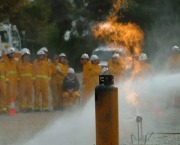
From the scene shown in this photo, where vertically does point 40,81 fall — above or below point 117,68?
below

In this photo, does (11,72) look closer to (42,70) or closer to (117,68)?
(42,70)

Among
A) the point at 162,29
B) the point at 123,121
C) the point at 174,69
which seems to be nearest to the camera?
the point at 123,121

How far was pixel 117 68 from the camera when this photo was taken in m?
19.1

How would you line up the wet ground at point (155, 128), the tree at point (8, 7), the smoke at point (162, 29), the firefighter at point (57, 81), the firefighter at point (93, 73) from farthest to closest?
the smoke at point (162, 29)
the tree at point (8, 7)
the firefighter at point (57, 81)
the firefighter at point (93, 73)
the wet ground at point (155, 128)

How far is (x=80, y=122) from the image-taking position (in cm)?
1326

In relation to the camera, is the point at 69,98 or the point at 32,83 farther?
the point at 32,83

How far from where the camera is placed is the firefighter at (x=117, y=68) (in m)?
18.7

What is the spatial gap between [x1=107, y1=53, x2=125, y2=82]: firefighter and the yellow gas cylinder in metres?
9.75

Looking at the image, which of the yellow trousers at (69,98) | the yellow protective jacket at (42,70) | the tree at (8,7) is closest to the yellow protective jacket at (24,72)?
the yellow protective jacket at (42,70)

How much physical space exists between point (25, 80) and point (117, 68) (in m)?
3.18

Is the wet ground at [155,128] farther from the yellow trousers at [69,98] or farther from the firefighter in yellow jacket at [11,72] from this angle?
the firefighter in yellow jacket at [11,72]

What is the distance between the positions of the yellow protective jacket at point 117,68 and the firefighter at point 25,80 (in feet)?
8.81

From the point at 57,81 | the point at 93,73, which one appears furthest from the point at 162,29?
the point at 93,73

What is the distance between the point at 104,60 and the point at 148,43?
300cm
